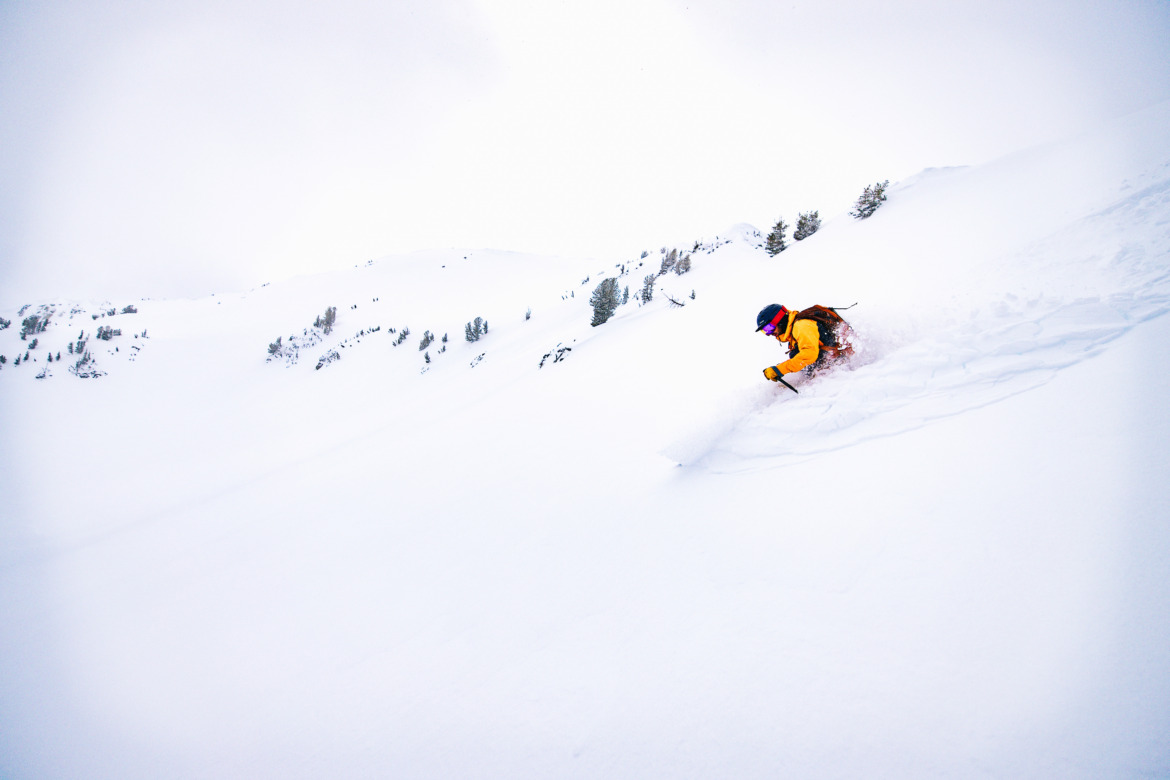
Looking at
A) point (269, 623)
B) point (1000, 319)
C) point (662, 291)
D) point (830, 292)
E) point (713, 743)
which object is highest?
point (662, 291)

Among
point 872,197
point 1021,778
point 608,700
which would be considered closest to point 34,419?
point 608,700

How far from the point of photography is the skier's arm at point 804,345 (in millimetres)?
3258

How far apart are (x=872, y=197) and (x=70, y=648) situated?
15646 mm

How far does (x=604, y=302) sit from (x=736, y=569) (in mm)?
9989

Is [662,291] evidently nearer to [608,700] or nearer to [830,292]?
[830,292]

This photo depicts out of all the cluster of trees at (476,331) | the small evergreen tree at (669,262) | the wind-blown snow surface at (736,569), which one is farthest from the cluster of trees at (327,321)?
the small evergreen tree at (669,262)

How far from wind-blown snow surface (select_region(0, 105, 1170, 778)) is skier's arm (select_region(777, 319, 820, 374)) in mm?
283

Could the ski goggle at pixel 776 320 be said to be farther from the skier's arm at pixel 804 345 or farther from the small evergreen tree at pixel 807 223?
the small evergreen tree at pixel 807 223

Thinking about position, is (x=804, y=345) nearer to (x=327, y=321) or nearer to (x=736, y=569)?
(x=736, y=569)

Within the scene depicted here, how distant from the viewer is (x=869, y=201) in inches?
376

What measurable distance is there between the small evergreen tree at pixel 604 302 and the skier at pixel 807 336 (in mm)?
7738

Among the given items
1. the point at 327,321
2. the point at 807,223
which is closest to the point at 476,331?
the point at 327,321

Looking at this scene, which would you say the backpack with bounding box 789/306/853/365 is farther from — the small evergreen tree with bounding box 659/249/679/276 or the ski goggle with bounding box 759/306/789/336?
the small evergreen tree with bounding box 659/249/679/276

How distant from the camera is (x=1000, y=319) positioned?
304cm
